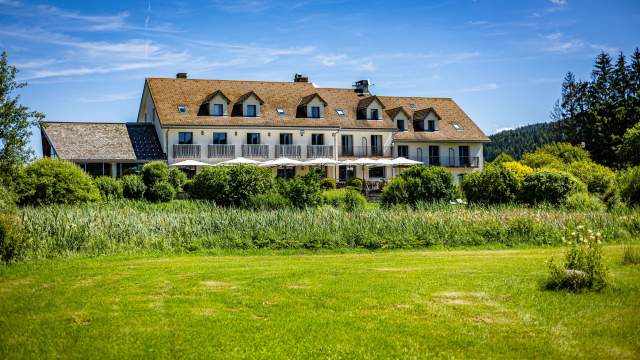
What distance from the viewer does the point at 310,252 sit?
16.4m

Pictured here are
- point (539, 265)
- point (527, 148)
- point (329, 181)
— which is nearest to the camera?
point (539, 265)

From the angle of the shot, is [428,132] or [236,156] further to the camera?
[428,132]

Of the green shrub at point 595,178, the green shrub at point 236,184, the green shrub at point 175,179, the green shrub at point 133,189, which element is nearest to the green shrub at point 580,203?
the green shrub at point 595,178

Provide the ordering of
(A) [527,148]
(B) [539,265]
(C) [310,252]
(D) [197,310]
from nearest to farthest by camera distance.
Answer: (D) [197,310]
(B) [539,265]
(C) [310,252]
(A) [527,148]

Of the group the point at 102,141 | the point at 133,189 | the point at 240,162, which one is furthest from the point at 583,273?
the point at 102,141

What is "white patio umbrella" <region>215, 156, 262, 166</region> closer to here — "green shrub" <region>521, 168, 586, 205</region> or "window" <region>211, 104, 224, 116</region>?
"window" <region>211, 104, 224, 116</region>

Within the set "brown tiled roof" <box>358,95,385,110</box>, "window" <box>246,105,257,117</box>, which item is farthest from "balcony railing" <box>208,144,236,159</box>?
"brown tiled roof" <box>358,95,385,110</box>

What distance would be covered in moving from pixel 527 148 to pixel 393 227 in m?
99.0

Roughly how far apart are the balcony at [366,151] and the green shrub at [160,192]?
19.7 m

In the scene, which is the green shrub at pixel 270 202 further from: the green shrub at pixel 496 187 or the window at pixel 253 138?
the window at pixel 253 138

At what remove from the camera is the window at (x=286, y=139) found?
4641 centimetres

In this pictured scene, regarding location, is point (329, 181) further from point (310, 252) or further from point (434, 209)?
point (310, 252)

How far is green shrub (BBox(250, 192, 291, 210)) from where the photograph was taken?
25.6 metres

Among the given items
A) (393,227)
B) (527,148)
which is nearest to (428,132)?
(393,227)
